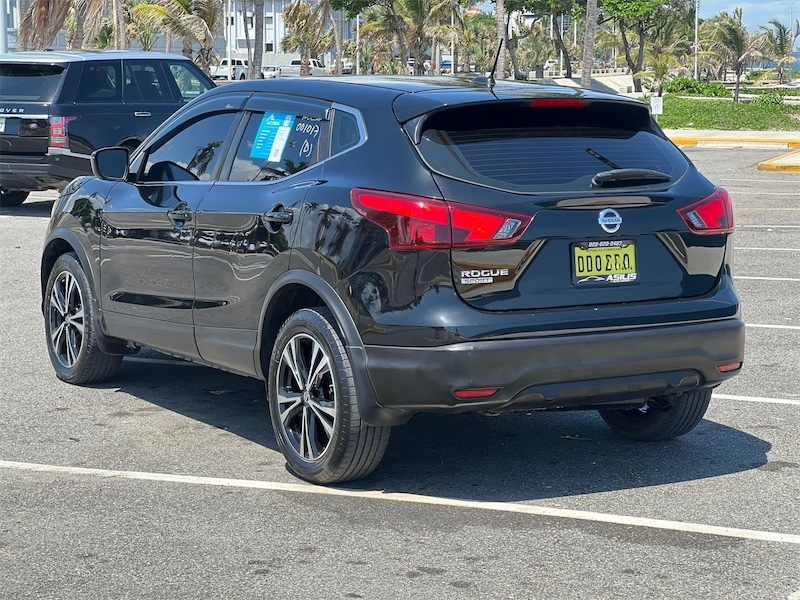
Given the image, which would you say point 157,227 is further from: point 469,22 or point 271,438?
point 469,22

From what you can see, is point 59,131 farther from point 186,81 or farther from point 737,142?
point 737,142

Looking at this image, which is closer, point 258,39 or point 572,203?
point 572,203

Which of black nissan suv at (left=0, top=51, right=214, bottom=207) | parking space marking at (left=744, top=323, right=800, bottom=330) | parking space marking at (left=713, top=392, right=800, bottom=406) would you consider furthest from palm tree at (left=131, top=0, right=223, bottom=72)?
parking space marking at (left=713, top=392, right=800, bottom=406)

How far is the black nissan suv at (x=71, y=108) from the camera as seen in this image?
16.1m

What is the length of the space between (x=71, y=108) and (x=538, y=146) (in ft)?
38.1

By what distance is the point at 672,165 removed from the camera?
583cm

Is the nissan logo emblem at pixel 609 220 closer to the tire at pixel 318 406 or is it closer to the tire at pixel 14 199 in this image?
the tire at pixel 318 406

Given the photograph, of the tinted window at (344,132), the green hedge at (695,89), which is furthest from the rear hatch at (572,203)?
the green hedge at (695,89)

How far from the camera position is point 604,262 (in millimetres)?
5426

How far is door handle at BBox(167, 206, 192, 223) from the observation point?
6.55 m

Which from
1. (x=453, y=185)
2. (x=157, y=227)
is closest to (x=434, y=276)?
(x=453, y=185)

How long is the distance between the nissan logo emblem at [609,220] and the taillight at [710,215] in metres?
0.35

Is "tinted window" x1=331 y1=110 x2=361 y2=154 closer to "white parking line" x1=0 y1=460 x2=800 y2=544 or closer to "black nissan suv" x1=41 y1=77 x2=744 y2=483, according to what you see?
"black nissan suv" x1=41 y1=77 x2=744 y2=483

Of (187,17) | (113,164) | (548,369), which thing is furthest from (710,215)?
(187,17)
